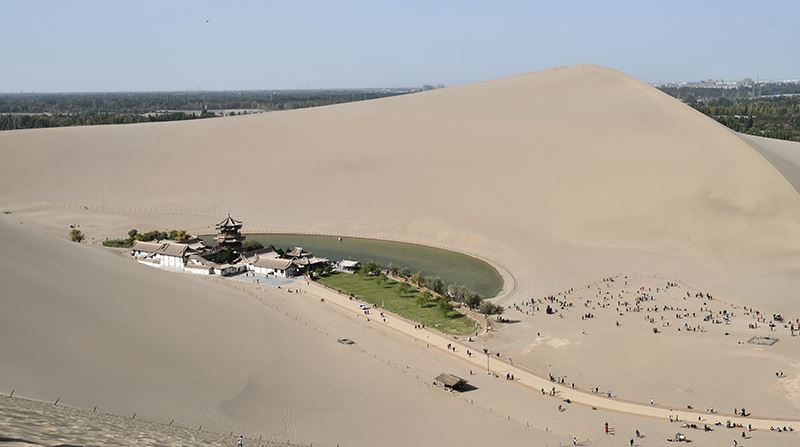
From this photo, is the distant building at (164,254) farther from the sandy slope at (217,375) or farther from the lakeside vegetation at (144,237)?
the sandy slope at (217,375)

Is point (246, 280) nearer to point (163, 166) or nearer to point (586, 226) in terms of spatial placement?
point (586, 226)

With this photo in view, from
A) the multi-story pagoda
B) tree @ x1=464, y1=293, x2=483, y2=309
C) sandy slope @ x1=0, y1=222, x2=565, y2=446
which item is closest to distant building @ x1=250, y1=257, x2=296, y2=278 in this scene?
the multi-story pagoda

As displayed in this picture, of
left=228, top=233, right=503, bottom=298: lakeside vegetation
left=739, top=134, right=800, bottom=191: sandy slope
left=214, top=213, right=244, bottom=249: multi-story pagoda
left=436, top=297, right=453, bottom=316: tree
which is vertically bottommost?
left=228, top=233, right=503, bottom=298: lakeside vegetation

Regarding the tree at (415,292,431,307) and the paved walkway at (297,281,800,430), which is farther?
the tree at (415,292,431,307)

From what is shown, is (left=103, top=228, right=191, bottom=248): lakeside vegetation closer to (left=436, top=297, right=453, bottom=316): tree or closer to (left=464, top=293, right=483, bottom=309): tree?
(left=436, top=297, right=453, bottom=316): tree

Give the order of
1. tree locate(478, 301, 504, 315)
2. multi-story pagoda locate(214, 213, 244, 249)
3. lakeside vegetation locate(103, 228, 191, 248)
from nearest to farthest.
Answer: tree locate(478, 301, 504, 315) < multi-story pagoda locate(214, 213, 244, 249) < lakeside vegetation locate(103, 228, 191, 248)

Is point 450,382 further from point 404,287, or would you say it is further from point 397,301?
point 404,287
